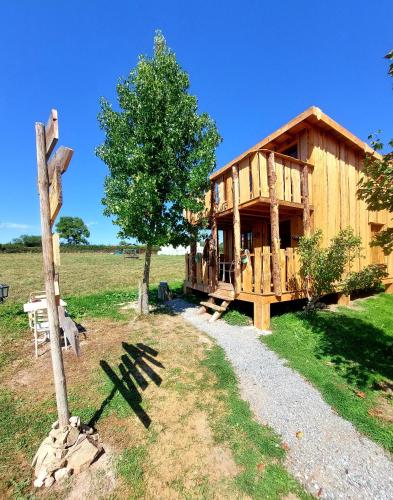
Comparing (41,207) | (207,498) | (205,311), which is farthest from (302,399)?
(205,311)

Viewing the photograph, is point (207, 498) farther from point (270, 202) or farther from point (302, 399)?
point (270, 202)

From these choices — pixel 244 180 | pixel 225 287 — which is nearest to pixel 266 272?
pixel 225 287

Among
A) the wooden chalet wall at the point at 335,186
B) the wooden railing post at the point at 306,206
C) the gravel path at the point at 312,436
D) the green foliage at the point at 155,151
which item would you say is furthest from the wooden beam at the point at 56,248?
the wooden chalet wall at the point at 335,186

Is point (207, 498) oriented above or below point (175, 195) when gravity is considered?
below

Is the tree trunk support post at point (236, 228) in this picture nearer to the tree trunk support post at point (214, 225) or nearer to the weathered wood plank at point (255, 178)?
the weathered wood plank at point (255, 178)

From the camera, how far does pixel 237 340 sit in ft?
21.9

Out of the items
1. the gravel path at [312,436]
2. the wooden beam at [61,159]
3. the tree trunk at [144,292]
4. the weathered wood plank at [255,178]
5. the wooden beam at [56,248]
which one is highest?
the weathered wood plank at [255,178]

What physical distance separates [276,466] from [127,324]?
240 inches

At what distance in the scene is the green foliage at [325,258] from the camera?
6.97 metres

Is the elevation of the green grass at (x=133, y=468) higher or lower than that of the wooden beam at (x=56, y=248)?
lower

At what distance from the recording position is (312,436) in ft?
11.2

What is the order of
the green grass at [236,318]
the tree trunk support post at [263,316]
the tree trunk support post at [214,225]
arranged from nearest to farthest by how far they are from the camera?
the tree trunk support post at [263,316], the green grass at [236,318], the tree trunk support post at [214,225]

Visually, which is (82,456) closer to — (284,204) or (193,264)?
(284,204)

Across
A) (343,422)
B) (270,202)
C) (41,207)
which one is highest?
(270,202)
